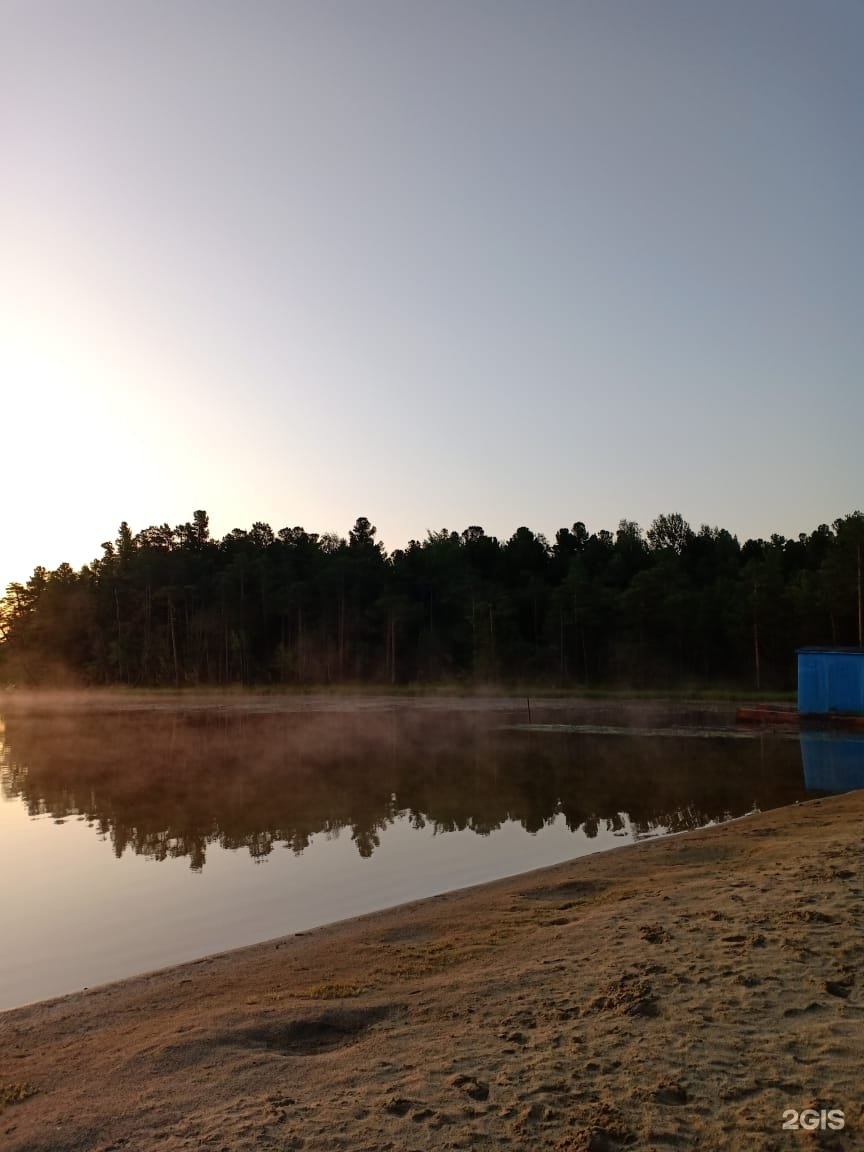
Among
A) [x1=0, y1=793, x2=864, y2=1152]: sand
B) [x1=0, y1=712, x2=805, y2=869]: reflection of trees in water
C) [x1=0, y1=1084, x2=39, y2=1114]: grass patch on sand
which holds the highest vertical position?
[x1=0, y1=793, x2=864, y2=1152]: sand

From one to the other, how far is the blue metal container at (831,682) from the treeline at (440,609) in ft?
47.4

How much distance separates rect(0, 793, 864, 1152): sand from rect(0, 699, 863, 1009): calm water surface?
2.81 metres

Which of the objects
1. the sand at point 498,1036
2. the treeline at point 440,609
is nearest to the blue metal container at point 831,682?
the treeline at point 440,609

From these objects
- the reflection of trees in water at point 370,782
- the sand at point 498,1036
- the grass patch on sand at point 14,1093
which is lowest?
the reflection of trees in water at point 370,782

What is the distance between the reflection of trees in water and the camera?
2070cm

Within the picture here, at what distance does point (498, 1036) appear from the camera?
21.9 feet

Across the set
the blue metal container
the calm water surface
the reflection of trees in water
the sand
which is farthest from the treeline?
the sand

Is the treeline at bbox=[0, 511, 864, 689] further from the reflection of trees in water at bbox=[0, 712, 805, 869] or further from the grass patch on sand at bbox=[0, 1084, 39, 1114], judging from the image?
the grass patch on sand at bbox=[0, 1084, 39, 1114]

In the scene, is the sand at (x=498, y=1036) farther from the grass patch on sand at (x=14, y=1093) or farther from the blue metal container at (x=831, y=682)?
the blue metal container at (x=831, y=682)

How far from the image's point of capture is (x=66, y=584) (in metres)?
109

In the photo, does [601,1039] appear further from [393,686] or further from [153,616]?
[153,616]

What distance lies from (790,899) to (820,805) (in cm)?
1049

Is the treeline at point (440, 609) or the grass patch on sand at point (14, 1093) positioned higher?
the treeline at point (440, 609)

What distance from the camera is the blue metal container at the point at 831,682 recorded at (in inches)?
1564
